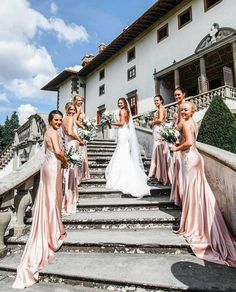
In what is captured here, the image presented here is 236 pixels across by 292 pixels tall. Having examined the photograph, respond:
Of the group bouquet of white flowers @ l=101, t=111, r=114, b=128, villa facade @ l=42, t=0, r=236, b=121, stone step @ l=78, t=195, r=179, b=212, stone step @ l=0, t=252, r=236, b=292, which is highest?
villa facade @ l=42, t=0, r=236, b=121

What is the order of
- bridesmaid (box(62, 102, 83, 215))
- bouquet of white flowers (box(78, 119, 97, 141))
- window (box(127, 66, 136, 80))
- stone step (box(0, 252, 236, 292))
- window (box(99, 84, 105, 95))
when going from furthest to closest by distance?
window (box(99, 84, 105, 95)), window (box(127, 66, 136, 80)), bouquet of white flowers (box(78, 119, 97, 141)), bridesmaid (box(62, 102, 83, 215)), stone step (box(0, 252, 236, 292))

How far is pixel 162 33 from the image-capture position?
66.5 ft

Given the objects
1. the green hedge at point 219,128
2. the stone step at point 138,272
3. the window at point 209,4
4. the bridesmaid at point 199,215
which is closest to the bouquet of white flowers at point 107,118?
the green hedge at point 219,128

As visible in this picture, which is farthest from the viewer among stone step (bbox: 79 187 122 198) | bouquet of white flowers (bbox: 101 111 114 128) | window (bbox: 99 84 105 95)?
window (bbox: 99 84 105 95)

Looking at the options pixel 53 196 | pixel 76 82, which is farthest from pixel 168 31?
pixel 53 196

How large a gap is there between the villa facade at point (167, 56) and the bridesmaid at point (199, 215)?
1165 centimetres

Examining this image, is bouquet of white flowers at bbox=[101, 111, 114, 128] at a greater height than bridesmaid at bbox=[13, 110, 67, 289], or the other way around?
bouquet of white flowers at bbox=[101, 111, 114, 128]

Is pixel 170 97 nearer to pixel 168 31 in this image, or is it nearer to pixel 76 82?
pixel 168 31

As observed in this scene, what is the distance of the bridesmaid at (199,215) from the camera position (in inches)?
149

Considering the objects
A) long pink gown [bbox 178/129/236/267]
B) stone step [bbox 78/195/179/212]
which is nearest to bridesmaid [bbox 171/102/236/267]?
long pink gown [bbox 178/129/236/267]

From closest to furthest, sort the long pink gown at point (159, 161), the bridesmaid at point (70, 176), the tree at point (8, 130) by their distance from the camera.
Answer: the bridesmaid at point (70, 176)
the long pink gown at point (159, 161)
the tree at point (8, 130)

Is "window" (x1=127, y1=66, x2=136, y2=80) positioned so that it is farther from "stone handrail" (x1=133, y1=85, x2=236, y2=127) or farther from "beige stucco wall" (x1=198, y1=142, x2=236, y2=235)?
"beige stucco wall" (x1=198, y1=142, x2=236, y2=235)

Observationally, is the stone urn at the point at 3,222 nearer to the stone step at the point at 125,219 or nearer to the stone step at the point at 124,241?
the stone step at the point at 124,241

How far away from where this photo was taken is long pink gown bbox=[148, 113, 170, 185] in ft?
23.6
